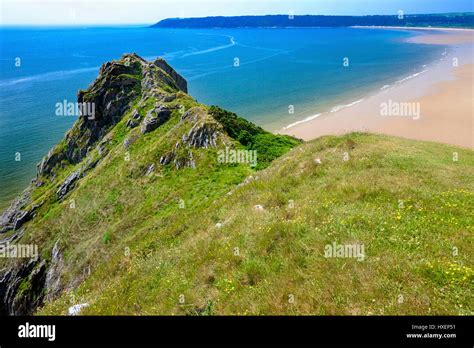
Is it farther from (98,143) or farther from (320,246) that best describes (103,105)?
(320,246)

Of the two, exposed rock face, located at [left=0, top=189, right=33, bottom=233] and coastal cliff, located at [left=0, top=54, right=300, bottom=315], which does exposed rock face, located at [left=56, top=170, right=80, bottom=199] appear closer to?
coastal cliff, located at [left=0, top=54, right=300, bottom=315]

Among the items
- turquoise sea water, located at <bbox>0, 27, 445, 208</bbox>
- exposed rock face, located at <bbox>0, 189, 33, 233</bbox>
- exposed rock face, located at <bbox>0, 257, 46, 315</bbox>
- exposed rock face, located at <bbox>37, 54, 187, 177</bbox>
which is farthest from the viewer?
turquoise sea water, located at <bbox>0, 27, 445, 208</bbox>

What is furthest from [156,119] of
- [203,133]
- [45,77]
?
[45,77]

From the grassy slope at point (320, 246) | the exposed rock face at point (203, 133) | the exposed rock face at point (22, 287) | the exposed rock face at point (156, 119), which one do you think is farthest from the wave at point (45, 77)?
the grassy slope at point (320, 246)

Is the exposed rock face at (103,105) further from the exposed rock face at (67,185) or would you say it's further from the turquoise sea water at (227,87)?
the turquoise sea water at (227,87)

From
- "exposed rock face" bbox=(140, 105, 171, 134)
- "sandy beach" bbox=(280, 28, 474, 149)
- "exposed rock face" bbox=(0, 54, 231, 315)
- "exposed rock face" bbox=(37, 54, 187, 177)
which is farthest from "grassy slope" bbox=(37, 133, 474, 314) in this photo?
"sandy beach" bbox=(280, 28, 474, 149)
